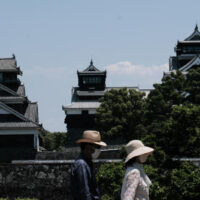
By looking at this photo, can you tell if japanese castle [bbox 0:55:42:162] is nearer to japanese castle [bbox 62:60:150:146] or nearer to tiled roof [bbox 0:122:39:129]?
tiled roof [bbox 0:122:39:129]

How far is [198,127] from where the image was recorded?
41.7ft

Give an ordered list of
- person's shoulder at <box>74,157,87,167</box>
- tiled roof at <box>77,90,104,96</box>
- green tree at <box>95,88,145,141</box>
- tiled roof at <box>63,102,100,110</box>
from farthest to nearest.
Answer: tiled roof at <box>77,90,104,96</box>, tiled roof at <box>63,102,100,110</box>, green tree at <box>95,88,145,141</box>, person's shoulder at <box>74,157,87,167</box>

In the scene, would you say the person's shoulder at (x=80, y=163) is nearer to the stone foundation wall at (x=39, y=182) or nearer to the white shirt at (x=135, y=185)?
the white shirt at (x=135, y=185)

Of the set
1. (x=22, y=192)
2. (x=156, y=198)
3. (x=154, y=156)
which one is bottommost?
(x=22, y=192)

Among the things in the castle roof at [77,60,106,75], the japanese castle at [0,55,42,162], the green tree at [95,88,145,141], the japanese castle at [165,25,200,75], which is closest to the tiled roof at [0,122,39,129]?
the japanese castle at [0,55,42,162]

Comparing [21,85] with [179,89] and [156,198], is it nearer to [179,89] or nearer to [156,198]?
[179,89]

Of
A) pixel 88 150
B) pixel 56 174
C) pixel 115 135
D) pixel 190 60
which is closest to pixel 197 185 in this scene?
pixel 56 174

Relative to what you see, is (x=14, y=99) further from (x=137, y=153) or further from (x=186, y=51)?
(x=137, y=153)

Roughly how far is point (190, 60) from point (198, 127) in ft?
133

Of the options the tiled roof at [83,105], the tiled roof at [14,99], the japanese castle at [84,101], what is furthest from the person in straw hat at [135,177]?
the tiled roof at [83,105]

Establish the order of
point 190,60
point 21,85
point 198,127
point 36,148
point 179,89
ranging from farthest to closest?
point 190,60 < point 21,85 < point 179,89 < point 36,148 < point 198,127

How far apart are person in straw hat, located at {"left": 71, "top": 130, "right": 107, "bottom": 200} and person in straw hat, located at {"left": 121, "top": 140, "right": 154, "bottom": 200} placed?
35cm

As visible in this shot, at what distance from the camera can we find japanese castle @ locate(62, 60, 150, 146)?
161 ft

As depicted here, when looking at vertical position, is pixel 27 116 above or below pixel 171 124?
below
